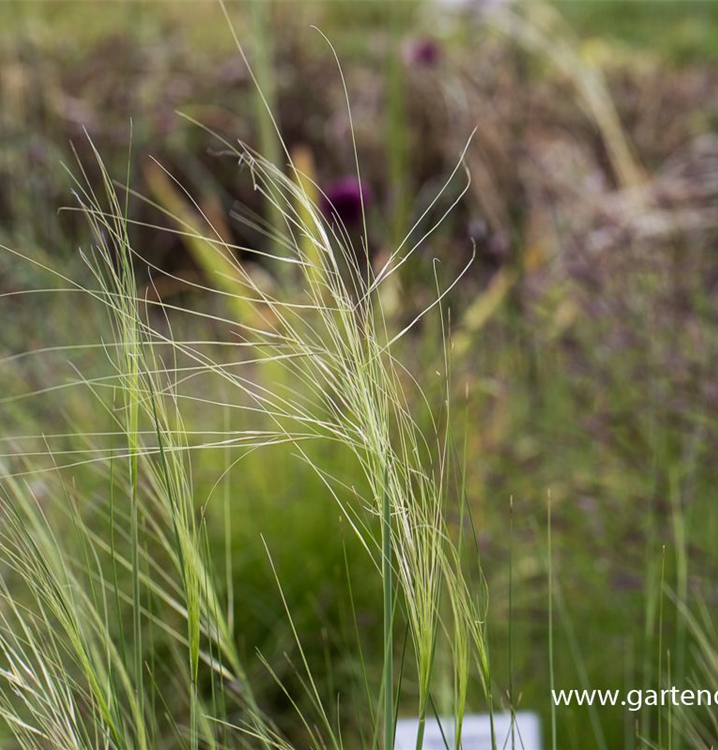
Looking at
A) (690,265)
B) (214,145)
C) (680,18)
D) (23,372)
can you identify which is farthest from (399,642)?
(680,18)

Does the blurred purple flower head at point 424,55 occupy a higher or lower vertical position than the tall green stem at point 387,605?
higher

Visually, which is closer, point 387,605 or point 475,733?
point 387,605

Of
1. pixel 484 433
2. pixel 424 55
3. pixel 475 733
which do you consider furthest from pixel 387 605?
pixel 424 55

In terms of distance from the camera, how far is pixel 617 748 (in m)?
1.37

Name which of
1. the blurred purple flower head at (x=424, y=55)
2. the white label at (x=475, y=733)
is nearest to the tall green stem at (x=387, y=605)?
the white label at (x=475, y=733)

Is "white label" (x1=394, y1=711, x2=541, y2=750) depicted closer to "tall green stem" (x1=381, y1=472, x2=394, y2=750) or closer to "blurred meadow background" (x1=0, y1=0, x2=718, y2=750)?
"blurred meadow background" (x1=0, y1=0, x2=718, y2=750)

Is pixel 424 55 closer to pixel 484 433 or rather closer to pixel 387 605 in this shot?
pixel 484 433

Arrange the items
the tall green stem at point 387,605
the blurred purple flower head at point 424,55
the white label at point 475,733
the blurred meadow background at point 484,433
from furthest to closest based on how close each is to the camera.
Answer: the blurred purple flower head at point 424,55, the blurred meadow background at point 484,433, the white label at point 475,733, the tall green stem at point 387,605

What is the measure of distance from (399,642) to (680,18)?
5.71m

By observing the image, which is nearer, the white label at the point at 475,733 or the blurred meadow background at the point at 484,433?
the white label at the point at 475,733

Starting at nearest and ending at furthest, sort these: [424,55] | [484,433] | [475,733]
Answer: [475,733] < [484,433] < [424,55]

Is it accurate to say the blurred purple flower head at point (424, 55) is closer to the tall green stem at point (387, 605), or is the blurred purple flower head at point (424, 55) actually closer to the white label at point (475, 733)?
the white label at point (475, 733)

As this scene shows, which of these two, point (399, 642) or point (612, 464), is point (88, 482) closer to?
point (399, 642)

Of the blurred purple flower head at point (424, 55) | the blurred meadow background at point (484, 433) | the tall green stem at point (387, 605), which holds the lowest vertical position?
the tall green stem at point (387, 605)
